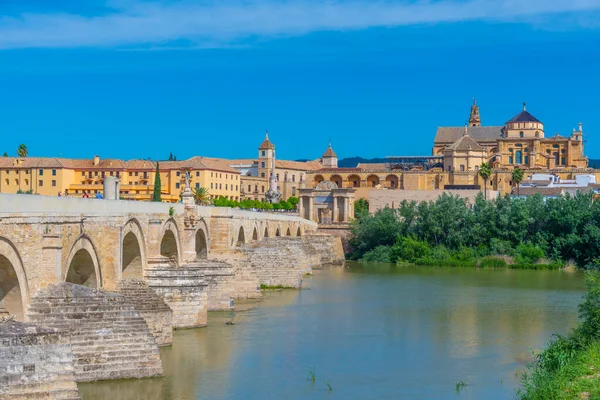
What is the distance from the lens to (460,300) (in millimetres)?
30750

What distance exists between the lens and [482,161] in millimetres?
85188

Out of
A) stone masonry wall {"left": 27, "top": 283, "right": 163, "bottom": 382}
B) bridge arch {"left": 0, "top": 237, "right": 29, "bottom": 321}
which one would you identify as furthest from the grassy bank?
bridge arch {"left": 0, "top": 237, "right": 29, "bottom": 321}

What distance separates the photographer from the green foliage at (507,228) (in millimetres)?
48125

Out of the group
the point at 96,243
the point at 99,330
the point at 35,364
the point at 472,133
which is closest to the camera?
the point at 35,364

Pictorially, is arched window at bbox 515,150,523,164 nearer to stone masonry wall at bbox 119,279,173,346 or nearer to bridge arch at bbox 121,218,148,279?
bridge arch at bbox 121,218,148,279

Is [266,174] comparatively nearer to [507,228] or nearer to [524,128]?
[524,128]

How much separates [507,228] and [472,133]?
154 feet

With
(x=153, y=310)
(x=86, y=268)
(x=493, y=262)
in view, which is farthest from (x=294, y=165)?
(x=153, y=310)

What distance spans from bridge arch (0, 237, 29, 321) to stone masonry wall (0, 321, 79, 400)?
1375 mm

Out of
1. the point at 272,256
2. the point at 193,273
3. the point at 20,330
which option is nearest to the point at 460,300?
the point at 272,256

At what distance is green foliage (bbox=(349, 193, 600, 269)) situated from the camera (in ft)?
158

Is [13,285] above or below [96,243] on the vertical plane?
below

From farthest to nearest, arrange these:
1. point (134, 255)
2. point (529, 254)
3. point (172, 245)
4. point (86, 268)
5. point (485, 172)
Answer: point (485, 172)
point (529, 254)
point (172, 245)
point (134, 255)
point (86, 268)

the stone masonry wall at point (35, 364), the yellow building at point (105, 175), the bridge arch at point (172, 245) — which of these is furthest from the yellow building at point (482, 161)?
the stone masonry wall at point (35, 364)
